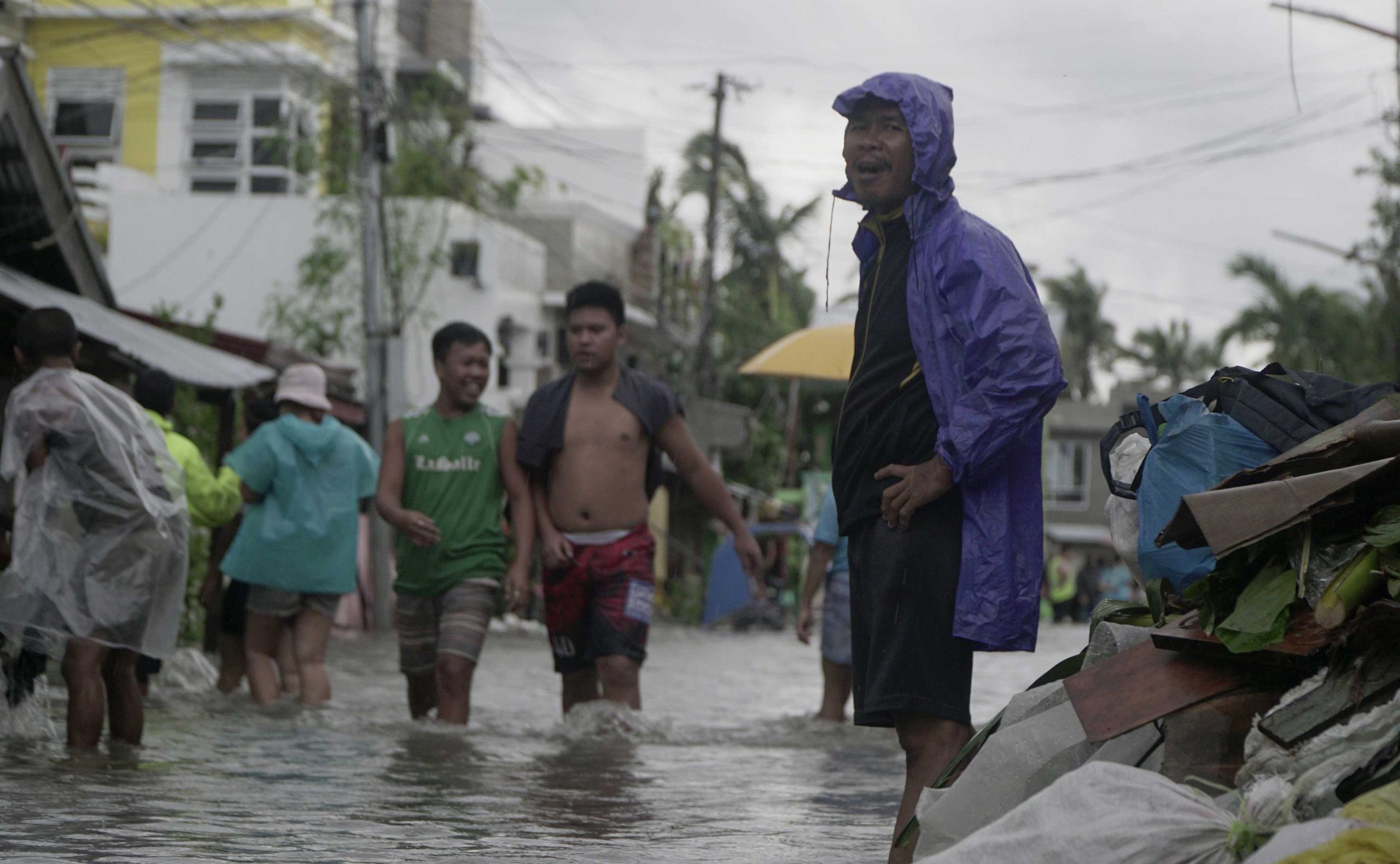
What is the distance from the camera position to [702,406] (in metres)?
35.6

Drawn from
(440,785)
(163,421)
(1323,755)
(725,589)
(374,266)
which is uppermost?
(374,266)

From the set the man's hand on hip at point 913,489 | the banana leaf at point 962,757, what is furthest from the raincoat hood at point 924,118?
the banana leaf at point 962,757

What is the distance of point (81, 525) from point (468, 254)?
2558 centimetres

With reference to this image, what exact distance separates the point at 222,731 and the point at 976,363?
5.30m

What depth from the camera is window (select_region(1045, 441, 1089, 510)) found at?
71188 millimetres

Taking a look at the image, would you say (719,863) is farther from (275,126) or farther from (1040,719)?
(275,126)

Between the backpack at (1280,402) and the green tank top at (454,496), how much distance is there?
4.51 meters

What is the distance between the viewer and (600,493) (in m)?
8.02

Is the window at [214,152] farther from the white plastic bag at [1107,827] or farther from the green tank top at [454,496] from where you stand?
the white plastic bag at [1107,827]

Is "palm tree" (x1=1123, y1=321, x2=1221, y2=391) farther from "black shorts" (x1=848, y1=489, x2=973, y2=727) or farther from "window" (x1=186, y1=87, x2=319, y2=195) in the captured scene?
"black shorts" (x1=848, y1=489, x2=973, y2=727)

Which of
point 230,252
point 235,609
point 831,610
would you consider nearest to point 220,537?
point 235,609

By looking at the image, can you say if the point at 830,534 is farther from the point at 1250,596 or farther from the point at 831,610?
the point at 1250,596

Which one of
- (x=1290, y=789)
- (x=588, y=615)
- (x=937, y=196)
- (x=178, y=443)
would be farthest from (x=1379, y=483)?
(x=178, y=443)

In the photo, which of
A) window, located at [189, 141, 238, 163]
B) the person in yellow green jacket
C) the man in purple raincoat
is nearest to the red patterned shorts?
the person in yellow green jacket
